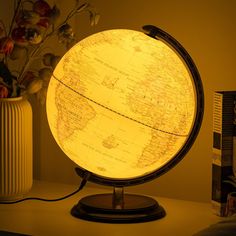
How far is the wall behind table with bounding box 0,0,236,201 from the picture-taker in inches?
69.1

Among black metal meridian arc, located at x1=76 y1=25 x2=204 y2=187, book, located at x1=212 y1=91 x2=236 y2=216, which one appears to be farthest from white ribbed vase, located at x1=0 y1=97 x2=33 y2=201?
book, located at x1=212 y1=91 x2=236 y2=216

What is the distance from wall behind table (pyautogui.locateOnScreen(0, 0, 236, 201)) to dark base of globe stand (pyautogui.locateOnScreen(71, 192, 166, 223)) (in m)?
0.23

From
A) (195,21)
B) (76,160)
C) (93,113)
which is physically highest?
(195,21)

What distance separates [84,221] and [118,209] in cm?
8

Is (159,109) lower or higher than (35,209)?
higher

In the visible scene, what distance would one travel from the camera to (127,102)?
4.77 ft

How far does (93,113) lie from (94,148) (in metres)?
0.07

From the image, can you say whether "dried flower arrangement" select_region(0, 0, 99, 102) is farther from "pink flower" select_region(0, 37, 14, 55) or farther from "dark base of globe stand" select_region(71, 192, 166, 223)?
"dark base of globe stand" select_region(71, 192, 166, 223)

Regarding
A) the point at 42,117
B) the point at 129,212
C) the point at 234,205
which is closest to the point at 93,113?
the point at 129,212

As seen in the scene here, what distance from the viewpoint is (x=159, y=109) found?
57.3 inches

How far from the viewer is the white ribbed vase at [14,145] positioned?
1696 millimetres

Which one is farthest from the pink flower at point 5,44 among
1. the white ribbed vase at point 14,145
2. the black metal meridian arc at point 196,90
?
the black metal meridian arc at point 196,90

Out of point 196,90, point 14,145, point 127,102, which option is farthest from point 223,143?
point 14,145

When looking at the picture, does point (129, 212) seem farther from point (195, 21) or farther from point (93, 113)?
point (195, 21)
